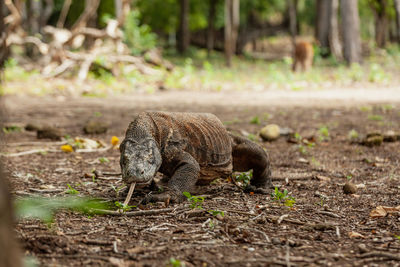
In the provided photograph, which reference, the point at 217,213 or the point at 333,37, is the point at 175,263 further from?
the point at 333,37

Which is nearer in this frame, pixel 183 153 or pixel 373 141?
pixel 183 153

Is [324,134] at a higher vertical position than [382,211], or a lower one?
higher

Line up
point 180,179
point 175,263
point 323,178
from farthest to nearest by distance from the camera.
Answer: point 323,178 → point 180,179 → point 175,263

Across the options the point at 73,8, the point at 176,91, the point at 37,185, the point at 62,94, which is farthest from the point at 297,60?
the point at 73,8

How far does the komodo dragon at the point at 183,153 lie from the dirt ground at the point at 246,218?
0.52 ft

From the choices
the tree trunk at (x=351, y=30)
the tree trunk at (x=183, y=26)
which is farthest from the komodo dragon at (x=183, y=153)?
the tree trunk at (x=183, y=26)

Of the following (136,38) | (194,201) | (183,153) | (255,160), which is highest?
(136,38)

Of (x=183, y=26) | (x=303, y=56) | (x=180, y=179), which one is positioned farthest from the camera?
(x=183, y=26)

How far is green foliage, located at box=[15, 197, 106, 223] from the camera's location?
1.97 meters

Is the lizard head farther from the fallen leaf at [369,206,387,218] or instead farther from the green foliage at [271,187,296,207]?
the fallen leaf at [369,206,387,218]

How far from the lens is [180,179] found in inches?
120

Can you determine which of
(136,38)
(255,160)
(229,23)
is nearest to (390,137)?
(255,160)

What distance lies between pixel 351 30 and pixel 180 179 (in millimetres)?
14163

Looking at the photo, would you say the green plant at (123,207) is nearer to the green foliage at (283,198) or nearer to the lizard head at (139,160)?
the lizard head at (139,160)
